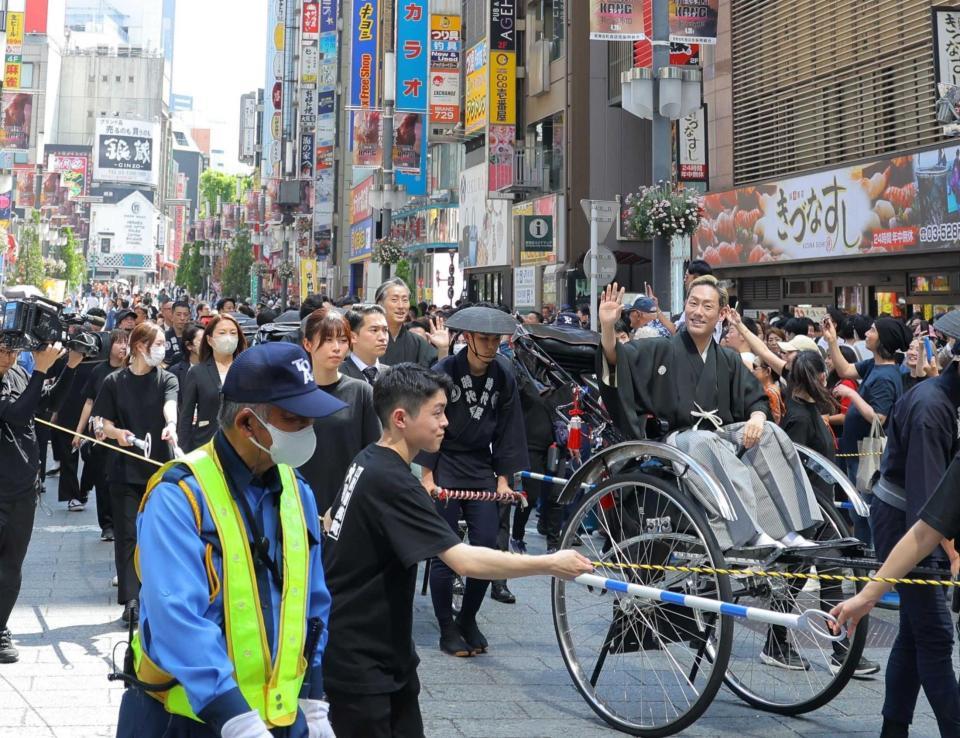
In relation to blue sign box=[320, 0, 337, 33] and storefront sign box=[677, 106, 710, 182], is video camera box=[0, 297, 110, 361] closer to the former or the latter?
storefront sign box=[677, 106, 710, 182]

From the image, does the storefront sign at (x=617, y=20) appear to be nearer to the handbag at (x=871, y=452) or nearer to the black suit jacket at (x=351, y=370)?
the handbag at (x=871, y=452)

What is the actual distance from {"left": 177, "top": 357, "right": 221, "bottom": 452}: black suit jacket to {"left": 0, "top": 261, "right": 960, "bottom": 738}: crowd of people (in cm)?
2

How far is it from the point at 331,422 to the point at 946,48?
12539mm

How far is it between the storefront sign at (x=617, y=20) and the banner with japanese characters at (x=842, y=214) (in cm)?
417

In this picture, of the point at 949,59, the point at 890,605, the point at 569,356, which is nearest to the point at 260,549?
the point at 569,356

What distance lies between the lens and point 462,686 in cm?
642

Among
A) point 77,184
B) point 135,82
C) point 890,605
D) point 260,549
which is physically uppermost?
point 135,82

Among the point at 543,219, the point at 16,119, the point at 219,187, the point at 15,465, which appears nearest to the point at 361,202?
the point at 543,219

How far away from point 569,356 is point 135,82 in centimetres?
19177

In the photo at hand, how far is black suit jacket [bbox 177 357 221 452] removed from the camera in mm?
8016

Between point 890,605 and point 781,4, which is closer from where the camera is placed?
point 890,605

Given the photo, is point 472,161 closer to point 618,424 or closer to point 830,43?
point 830,43

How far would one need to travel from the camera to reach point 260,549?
287 cm

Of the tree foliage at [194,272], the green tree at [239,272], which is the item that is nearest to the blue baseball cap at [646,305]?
the green tree at [239,272]
